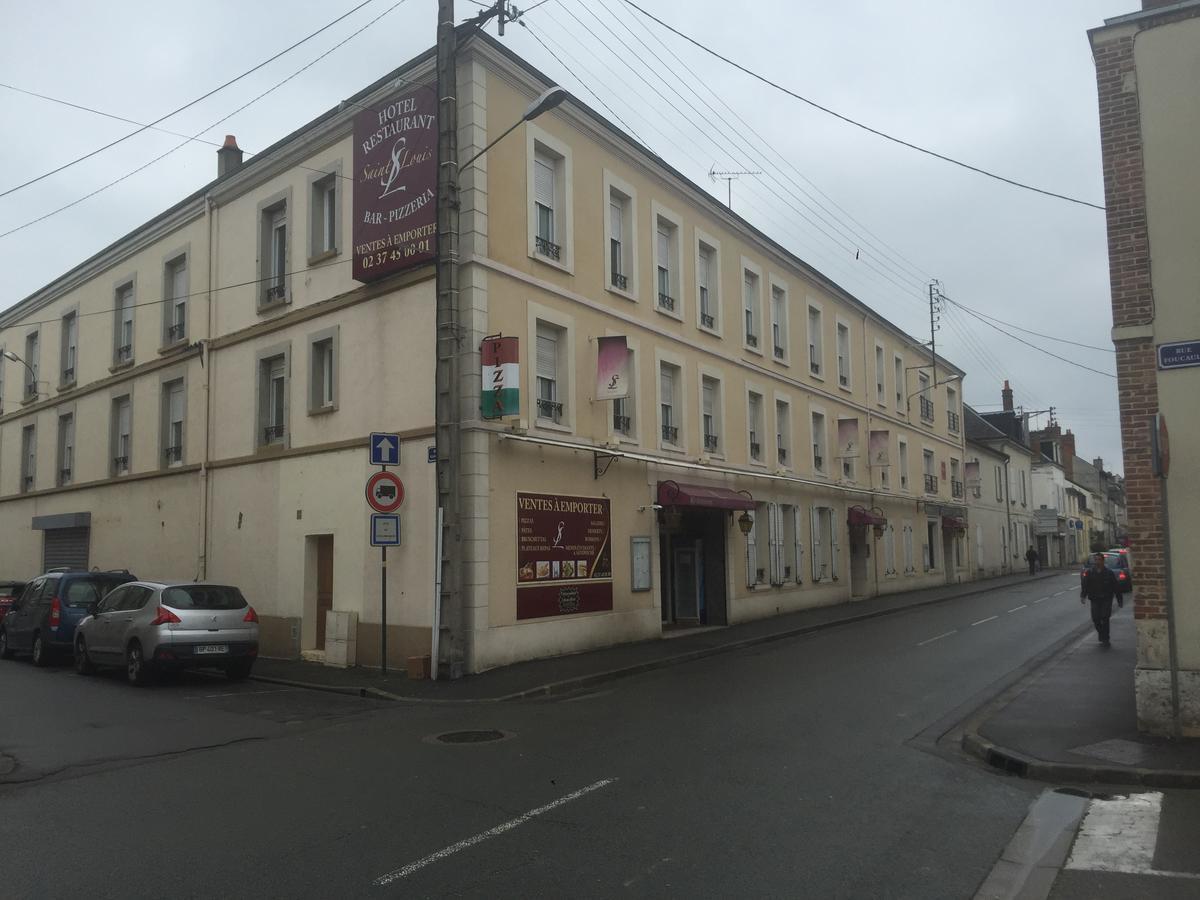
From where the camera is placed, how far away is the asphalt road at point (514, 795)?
5241mm

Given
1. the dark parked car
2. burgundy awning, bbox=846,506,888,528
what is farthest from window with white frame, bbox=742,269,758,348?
the dark parked car

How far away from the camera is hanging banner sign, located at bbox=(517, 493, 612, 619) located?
1525 centimetres

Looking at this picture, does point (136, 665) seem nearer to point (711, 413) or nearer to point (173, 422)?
point (173, 422)

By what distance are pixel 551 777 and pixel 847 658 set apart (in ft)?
30.1

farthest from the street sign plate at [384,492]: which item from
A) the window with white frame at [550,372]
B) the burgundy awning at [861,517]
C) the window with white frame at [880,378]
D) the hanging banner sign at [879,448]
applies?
the window with white frame at [880,378]

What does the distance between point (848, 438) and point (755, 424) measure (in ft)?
17.9

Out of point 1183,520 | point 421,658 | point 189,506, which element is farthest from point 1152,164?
point 189,506

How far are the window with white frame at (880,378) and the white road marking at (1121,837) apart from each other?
87.3 ft

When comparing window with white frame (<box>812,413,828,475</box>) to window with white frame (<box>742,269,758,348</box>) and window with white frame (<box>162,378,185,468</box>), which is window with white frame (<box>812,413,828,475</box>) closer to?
window with white frame (<box>742,269,758,348</box>)

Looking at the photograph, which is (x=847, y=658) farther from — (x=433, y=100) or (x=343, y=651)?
(x=433, y=100)

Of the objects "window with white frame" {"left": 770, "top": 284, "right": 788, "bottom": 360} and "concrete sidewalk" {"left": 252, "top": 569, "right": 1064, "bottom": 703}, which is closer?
"concrete sidewalk" {"left": 252, "top": 569, "right": 1064, "bottom": 703}

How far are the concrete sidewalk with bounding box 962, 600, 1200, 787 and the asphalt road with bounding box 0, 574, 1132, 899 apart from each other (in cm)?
38

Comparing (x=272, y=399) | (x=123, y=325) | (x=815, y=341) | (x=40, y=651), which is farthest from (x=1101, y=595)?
(x=123, y=325)

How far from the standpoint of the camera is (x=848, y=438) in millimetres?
28156
